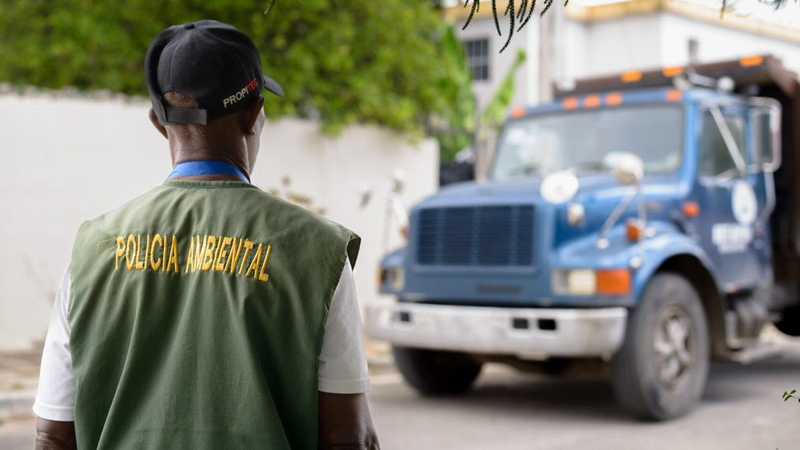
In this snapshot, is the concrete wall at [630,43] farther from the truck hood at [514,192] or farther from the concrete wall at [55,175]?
the truck hood at [514,192]

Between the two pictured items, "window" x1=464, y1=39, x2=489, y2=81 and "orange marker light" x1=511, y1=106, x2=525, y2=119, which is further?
"window" x1=464, y1=39, x2=489, y2=81

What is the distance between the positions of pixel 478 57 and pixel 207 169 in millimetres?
23888

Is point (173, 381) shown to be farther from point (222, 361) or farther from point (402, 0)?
point (402, 0)

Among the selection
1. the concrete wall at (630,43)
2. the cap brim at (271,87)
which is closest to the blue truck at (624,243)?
the cap brim at (271,87)

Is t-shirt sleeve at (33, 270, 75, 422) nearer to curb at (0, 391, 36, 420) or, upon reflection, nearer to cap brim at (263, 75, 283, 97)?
cap brim at (263, 75, 283, 97)

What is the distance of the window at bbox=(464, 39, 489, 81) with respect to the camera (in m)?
25.2

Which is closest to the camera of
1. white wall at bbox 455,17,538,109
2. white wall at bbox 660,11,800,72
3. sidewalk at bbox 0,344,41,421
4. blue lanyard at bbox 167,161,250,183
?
blue lanyard at bbox 167,161,250,183

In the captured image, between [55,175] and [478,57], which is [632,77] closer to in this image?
[55,175]

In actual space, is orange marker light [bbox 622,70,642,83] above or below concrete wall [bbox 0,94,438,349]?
above

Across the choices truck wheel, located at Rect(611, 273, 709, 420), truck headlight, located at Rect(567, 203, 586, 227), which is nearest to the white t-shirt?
truck wheel, located at Rect(611, 273, 709, 420)

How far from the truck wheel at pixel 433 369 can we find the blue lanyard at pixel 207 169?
6268 mm

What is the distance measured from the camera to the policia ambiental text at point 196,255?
171cm

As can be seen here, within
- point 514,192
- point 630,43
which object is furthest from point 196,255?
point 630,43

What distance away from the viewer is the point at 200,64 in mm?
1793
